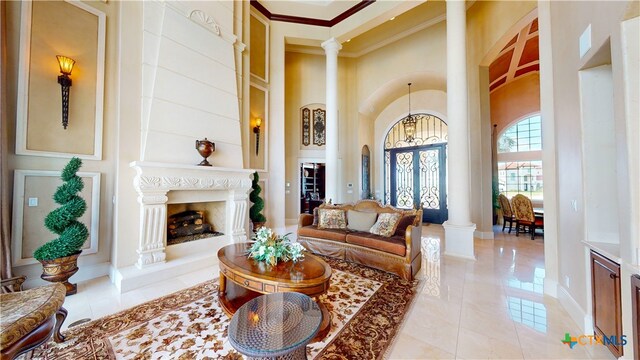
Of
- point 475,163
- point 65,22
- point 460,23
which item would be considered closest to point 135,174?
point 65,22

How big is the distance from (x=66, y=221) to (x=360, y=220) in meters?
Answer: 3.83

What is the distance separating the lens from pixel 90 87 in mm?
3115

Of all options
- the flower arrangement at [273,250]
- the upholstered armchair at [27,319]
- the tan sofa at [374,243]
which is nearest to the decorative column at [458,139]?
the tan sofa at [374,243]

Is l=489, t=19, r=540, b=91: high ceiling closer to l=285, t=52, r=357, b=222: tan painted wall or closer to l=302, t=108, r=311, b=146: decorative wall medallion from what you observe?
l=285, t=52, r=357, b=222: tan painted wall

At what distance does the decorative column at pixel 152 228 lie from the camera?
305 cm

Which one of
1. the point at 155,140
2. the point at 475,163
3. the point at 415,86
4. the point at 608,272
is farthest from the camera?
the point at 415,86

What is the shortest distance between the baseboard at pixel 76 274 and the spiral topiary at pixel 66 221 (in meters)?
0.46

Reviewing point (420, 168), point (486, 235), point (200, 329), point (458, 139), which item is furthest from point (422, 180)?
point (200, 329)

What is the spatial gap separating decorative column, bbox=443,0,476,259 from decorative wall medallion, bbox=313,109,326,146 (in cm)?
388

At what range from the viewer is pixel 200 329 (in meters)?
1.98

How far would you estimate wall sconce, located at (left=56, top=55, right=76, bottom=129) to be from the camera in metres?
2.84

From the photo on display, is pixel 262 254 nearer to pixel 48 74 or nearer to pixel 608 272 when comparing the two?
pixel 608 272

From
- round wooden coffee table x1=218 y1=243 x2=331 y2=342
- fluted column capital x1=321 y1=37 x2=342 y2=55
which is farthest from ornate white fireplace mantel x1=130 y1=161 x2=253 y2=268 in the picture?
fluted column capital x1=321 y1=37 x2=342 y2=55

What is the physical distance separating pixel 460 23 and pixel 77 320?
671 cm
